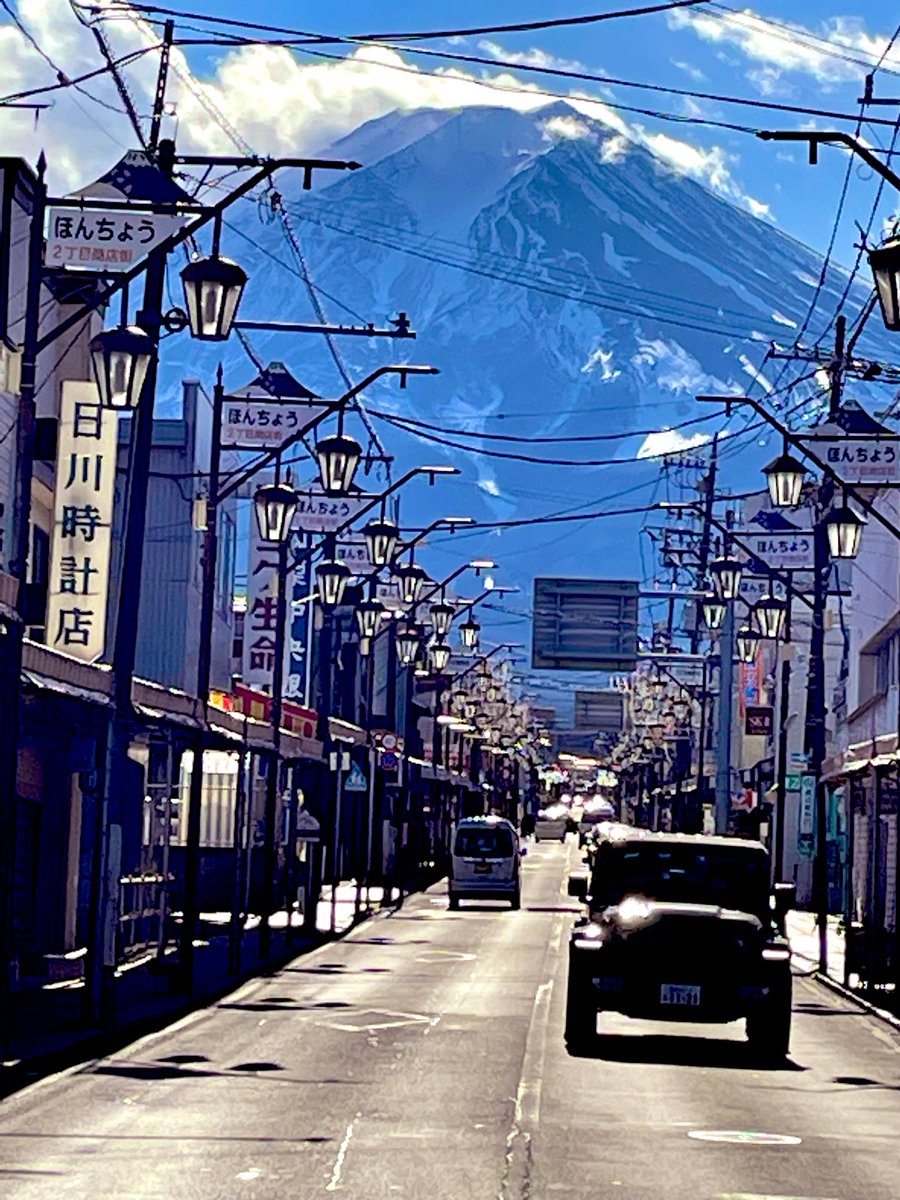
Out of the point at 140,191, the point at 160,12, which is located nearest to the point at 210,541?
the point at 140,191

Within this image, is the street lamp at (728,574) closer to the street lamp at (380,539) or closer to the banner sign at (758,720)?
the street lamp at (380,539)

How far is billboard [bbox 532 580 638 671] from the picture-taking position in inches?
3127

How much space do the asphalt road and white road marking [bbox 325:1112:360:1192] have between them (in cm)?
2

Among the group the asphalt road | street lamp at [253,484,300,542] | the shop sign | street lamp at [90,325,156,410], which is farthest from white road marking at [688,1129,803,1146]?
the shop sign

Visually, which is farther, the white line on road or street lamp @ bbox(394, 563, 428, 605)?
street lamp @ bbox(394, 563, 428, 605)

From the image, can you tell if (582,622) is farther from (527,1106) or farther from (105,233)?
(527,1106)

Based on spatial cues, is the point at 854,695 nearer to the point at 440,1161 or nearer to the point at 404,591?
the point at 404,591

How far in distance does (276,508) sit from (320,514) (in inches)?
415

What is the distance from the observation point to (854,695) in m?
71.9

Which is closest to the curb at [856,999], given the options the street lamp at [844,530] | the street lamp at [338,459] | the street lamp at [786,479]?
the street lamp at [844,530]

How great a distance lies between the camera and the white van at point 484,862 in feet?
217

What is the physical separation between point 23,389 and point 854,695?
52325mm

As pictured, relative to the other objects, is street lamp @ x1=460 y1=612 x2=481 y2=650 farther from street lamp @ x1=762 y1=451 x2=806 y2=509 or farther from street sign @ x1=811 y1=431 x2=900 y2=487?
street lamp @ x1=762 y1=451 x2=806 y2=509

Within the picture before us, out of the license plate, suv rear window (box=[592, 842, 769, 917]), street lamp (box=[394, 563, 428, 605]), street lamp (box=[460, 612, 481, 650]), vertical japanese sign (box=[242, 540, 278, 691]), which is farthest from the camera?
street lamp (box=[460, 612, 481, 650])
